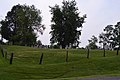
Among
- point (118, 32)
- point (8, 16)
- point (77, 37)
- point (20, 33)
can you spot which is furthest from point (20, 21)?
point (118, 32)

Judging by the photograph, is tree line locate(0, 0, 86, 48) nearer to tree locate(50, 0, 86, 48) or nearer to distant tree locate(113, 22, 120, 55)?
tree locate(50, 0, 86, 48)

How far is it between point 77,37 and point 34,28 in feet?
54.1

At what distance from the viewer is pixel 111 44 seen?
506 ft

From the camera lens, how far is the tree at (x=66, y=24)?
372 ft

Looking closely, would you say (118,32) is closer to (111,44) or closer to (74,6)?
(111,44)

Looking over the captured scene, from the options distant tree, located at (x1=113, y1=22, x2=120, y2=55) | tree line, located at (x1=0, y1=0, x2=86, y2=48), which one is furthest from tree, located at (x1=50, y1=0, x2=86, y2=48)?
distant tree, located at (x1=113, y1=22, x2=120, y2=55)

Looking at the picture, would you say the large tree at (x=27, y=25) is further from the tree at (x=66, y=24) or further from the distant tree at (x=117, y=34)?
the distant tree at (x=117, y=34)

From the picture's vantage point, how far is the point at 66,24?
113688 millimetres

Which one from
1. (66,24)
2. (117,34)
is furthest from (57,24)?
(117,34)

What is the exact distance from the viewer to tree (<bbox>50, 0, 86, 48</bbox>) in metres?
113

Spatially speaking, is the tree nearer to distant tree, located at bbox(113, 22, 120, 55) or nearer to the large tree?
the large tree

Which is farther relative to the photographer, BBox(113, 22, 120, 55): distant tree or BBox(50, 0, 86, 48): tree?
BBox(113, 22, 120, 55): distant tree

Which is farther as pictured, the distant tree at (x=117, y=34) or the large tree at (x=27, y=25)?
the distant tree at (x=117, y=34)

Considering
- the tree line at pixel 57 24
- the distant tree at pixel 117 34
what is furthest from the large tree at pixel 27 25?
the distant tree at pixel 117 34
